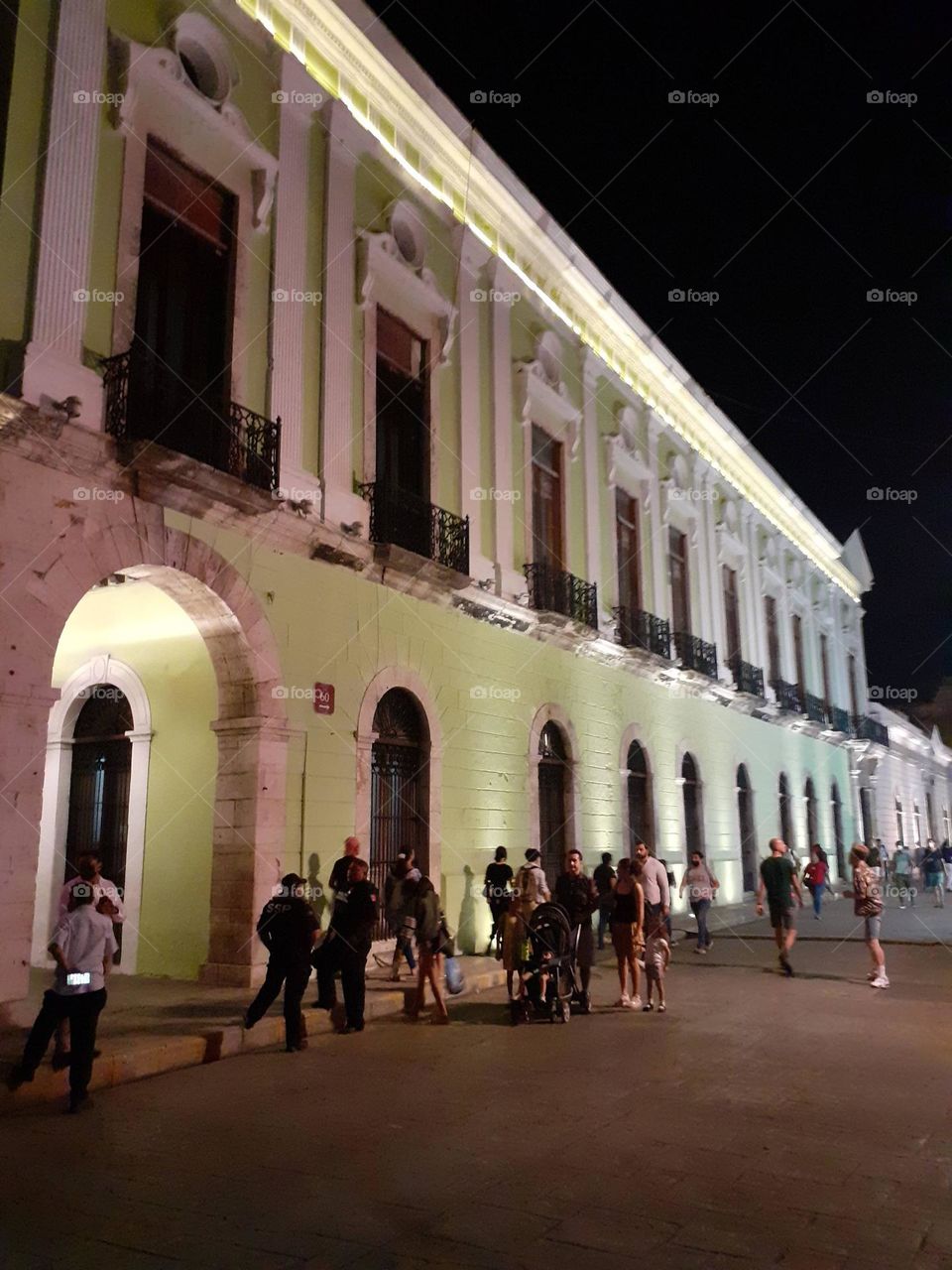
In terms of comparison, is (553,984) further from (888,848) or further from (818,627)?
(888,848)

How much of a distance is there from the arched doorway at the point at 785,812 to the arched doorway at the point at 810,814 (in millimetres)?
1614

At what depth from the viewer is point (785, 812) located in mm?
26969

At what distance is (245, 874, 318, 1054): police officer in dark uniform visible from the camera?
7.78 m

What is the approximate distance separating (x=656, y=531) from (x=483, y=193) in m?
8.15

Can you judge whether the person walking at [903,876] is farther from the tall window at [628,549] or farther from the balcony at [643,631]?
the tall window at [628,549]

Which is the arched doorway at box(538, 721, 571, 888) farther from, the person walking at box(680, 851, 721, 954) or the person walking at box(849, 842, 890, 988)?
the person walking at box(849, 842, 890, 988)

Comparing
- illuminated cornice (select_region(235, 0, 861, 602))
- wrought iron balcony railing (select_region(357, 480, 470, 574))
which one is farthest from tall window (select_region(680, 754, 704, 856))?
wrought iron balcony railing (select_region(357, 480, 470, 574))

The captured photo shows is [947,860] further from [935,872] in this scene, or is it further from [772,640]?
[772,640]

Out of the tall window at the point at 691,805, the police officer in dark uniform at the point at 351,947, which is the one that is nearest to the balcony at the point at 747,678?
the tall window at the point at 691,805

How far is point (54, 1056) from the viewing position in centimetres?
637

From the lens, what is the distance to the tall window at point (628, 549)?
19.3m

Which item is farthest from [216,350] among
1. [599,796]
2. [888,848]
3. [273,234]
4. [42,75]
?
[888,848]

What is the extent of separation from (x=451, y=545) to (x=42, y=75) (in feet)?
22.3

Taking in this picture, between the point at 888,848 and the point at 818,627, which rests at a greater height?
the point at 818,627
